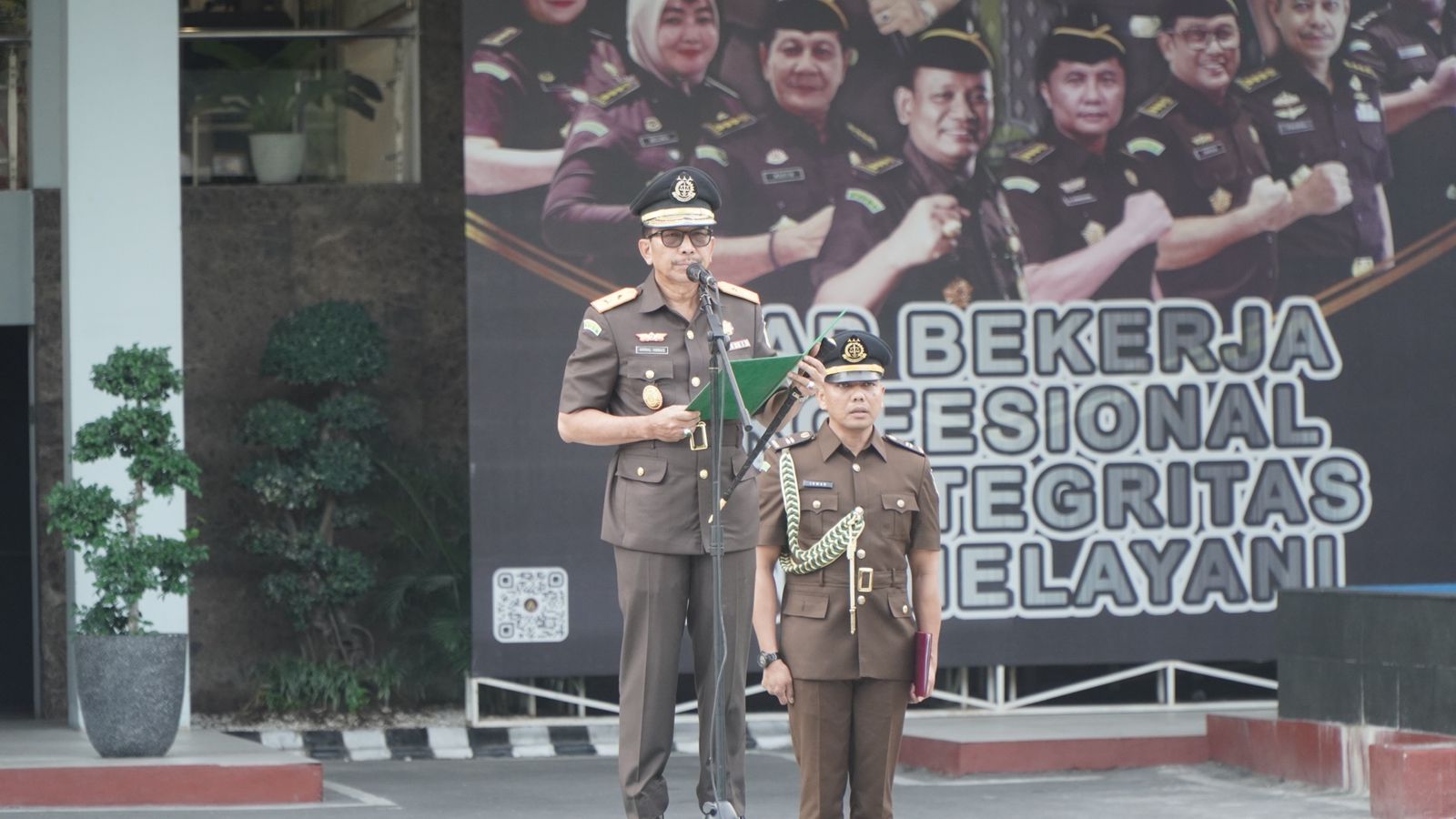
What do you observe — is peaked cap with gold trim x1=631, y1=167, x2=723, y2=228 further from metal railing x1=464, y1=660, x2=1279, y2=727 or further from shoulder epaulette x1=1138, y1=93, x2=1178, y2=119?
shoulder epaulette x1=1138, y1=93, x2=1178, y2=119

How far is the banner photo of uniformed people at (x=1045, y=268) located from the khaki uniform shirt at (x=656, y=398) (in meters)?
4.95

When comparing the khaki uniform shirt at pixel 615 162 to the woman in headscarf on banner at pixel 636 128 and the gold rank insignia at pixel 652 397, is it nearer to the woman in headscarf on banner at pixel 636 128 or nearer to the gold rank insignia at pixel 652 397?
the woman in headscarf on banner at pixel 636 128

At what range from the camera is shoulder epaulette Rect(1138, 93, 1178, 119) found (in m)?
11.1

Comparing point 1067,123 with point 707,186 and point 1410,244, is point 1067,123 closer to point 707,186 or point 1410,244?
point 1410,244

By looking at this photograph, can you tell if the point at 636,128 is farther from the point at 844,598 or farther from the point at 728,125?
the point at 844,598

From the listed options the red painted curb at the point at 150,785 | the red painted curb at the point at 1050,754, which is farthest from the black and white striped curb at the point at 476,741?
the red painted curb at the point at 150,785

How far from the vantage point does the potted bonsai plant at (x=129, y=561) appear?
28.7ft

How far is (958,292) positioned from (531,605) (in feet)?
9.13

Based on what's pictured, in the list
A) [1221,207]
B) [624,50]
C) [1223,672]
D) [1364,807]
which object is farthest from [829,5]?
[1364,807]

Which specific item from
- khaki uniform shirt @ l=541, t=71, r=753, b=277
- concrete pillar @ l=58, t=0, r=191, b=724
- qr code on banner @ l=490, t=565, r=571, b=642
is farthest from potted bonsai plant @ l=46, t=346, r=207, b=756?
khaki uniform shirt @ l=541, t=71, r=753, b=277

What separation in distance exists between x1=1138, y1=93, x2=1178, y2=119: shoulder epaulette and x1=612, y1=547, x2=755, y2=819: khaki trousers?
623cm

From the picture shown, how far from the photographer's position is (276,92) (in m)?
11.9

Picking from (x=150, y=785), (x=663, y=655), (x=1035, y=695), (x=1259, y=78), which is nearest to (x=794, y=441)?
(x=663, y=655)

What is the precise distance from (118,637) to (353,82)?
171 inches
